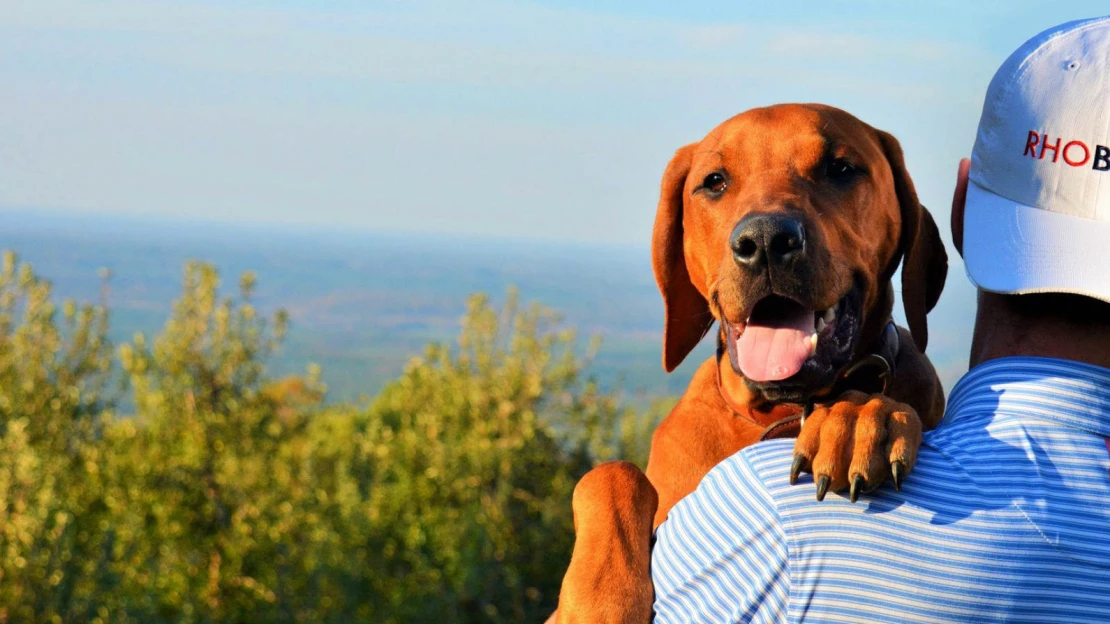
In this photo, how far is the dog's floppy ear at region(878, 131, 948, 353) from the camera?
3357mm

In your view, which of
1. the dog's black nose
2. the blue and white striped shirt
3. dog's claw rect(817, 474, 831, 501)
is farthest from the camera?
the dog's black nose

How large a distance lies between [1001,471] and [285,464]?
5.75 m

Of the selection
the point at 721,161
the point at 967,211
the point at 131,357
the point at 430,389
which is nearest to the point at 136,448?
the point at 131,357

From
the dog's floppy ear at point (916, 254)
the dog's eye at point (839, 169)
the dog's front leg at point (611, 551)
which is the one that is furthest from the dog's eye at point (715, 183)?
the dog's front leg at point (611, 551)

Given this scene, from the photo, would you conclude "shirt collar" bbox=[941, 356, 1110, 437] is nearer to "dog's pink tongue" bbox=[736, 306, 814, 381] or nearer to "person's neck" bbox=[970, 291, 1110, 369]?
"person's neck" bbox=[970, 291, 1110, 369]

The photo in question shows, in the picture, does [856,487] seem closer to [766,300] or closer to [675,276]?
[766,300]

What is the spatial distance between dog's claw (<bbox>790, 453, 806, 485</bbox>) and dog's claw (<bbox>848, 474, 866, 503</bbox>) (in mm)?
89

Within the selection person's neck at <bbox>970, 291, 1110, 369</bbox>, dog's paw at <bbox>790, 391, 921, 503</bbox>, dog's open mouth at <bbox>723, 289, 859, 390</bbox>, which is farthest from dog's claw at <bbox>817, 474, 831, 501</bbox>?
dog's open mouth at <bbox>723, 289, 859, 390</bbox>

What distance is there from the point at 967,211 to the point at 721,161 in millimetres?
1406

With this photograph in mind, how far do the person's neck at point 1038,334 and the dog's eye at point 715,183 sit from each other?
1439mm

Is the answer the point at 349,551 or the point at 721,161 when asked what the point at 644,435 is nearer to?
the point at 349,551

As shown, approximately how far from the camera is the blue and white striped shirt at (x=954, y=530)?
1787mm

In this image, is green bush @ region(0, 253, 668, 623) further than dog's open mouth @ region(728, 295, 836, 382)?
Yes

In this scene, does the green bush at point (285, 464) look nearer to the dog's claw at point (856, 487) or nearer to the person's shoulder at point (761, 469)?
the person's shoulder at point (761, 469)
